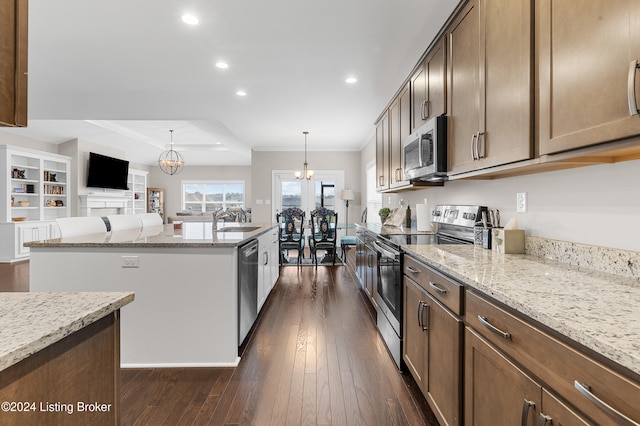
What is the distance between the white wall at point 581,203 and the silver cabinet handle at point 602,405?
83 cm

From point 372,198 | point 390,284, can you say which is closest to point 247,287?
point 390,284

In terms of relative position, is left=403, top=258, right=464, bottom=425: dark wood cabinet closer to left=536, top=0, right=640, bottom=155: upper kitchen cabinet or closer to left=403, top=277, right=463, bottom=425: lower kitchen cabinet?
left=403, top=277, right=463, bottom=425: lower kitchen cabinet

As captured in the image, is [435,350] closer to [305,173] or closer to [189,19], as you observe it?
[189,19]

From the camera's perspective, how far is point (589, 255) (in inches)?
53.4

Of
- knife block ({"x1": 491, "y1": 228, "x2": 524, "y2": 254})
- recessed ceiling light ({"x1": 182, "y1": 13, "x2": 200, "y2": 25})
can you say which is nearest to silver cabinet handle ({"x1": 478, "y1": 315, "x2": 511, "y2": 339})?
knife block ({"x1": 491, "y1": 228, "x2": 524, "y2": 254})

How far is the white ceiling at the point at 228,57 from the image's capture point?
2350 mm

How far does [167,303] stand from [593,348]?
2.35m

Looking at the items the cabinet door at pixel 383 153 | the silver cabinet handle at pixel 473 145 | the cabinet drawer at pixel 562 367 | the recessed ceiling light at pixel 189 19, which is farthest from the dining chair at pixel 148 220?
the cabinet drawer at pixel 562 367

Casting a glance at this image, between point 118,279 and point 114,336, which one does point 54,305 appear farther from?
point 118,279

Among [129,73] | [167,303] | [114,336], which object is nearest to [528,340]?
[114,336]

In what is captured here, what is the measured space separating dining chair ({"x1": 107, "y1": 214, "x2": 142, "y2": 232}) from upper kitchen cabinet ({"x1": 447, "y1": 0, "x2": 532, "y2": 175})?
3243 mm

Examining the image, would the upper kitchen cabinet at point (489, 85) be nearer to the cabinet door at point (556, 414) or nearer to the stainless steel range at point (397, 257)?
the stainless steel range at point (397, 257)

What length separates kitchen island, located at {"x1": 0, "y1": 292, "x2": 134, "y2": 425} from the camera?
0.62 meters

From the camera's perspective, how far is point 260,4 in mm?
2258
